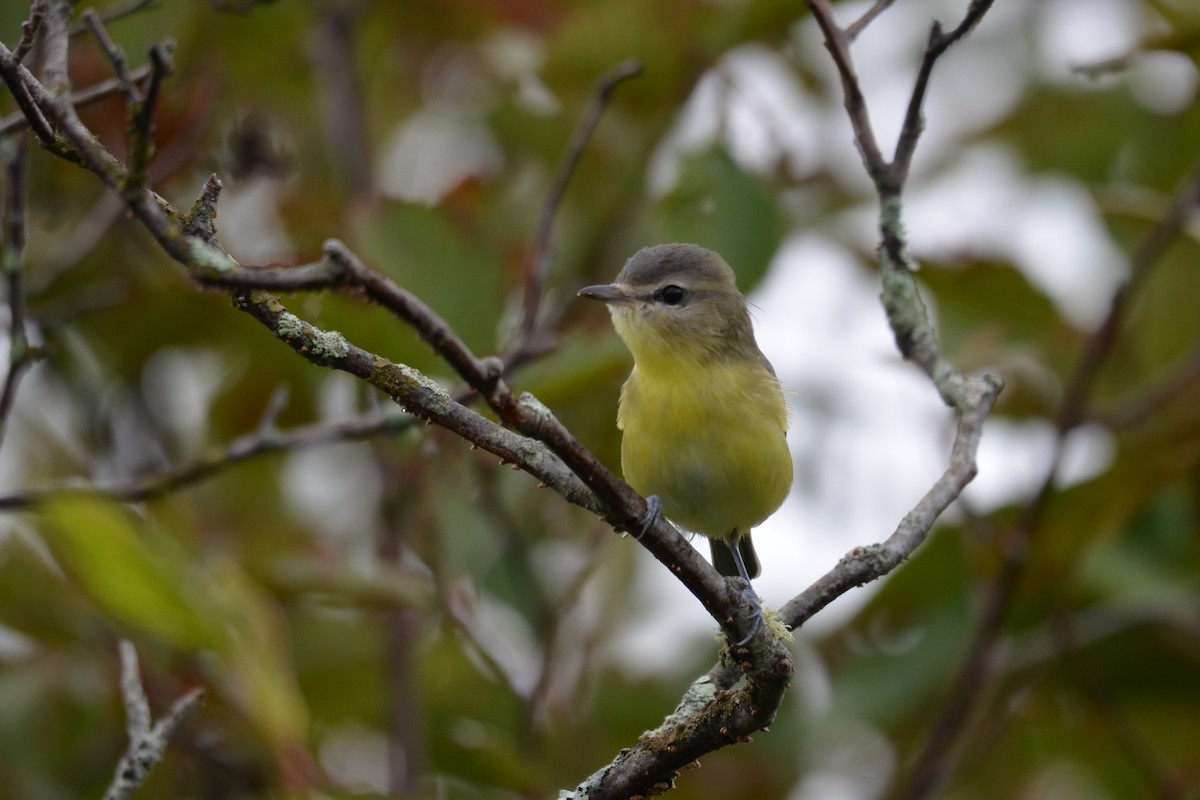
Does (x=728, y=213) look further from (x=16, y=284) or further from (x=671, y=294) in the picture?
(x=16, y=284)

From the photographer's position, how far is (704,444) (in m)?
3.28

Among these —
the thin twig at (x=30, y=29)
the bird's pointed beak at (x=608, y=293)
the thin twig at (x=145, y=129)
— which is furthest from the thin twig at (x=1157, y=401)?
the thin twig at (x=145, y=129)

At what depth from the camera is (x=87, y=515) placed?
6.44ft

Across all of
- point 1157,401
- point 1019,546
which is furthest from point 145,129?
point 1157,401

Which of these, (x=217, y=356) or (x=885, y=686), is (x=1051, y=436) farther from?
(x=217, y=356)

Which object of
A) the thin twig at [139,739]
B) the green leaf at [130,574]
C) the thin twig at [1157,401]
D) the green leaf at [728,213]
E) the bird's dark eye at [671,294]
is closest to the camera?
the green leaf at [130,574]

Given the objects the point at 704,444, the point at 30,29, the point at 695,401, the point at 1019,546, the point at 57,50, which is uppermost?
the point at 695,401

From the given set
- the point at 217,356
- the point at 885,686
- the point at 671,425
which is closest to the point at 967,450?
the point at 671,425

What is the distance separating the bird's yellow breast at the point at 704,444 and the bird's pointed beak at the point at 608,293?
0.19 metres

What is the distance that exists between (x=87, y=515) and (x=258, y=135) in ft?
5.78

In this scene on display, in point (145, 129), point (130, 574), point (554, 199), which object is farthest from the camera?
point (554, 199)

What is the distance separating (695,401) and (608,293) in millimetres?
340

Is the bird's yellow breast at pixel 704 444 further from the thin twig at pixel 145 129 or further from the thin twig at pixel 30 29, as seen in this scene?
the thin twig at pixel 145 129

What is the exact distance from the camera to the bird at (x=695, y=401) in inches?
129
